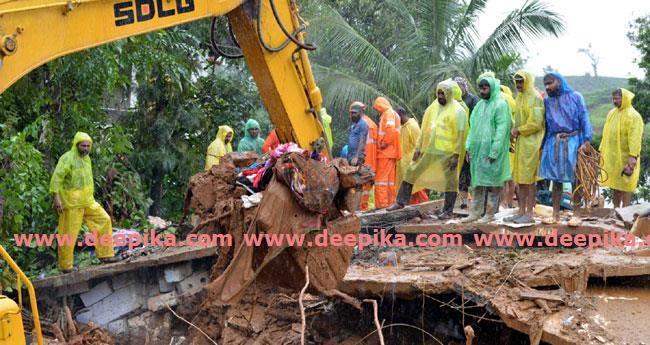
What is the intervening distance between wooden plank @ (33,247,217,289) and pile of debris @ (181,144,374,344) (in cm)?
243

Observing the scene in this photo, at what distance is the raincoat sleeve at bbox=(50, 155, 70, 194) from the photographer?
29.0 feet

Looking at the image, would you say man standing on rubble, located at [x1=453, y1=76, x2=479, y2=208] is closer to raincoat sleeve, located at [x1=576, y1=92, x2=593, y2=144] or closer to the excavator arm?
raincoat sleeve, located at [x1=576, y1=92, x2=593, y2=144]

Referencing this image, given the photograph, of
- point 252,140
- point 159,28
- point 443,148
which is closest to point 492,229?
point 443,148

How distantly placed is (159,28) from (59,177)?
4276 millimetres

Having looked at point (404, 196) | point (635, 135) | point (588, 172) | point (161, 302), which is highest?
point (635, 135)

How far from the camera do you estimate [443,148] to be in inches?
379

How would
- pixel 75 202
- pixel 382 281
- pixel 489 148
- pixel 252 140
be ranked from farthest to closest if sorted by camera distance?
1. pixel 252 140
2. pixel 75 202
3. pixel 489 148
4. pixel 382 281

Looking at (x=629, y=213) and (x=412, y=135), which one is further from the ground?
(x=412, y=135)

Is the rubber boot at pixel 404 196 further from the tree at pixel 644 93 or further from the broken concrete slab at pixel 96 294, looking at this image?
the tree at pixel 644 93

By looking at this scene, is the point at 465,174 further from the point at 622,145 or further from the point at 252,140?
the point at 252,140

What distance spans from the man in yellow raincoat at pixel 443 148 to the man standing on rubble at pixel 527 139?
101 centimetres

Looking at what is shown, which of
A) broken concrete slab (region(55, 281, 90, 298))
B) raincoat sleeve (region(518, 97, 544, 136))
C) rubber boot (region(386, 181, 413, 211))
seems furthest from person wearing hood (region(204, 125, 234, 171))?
raincoat sleeve (region(518, 97, 544, 136))

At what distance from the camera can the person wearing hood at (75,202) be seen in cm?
884

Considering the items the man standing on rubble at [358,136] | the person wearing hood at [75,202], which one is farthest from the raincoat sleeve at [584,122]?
the person wearing hood at [75,202]
